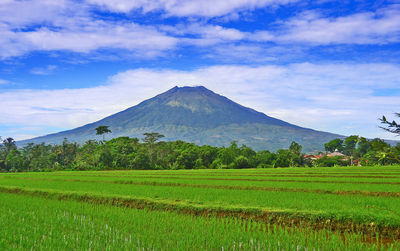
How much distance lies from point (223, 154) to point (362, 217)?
41569 mm

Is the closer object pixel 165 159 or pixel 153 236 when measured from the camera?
pixel 153 236

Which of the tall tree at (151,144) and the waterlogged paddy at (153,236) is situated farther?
the tall tree at (151,144)

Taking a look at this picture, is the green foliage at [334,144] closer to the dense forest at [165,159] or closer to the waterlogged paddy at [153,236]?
the waterlogged paddy at [153,236]

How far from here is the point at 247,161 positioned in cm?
4766

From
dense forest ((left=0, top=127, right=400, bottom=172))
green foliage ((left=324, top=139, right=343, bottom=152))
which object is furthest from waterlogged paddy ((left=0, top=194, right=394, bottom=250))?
dense forest ((left=0, top=127, right=400, bottom=172))

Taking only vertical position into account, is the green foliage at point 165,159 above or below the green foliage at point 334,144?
below

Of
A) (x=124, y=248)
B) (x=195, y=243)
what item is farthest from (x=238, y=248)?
(x=124, y=248)

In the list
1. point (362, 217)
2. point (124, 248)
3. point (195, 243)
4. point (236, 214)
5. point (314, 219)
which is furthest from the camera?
point (236, 214)

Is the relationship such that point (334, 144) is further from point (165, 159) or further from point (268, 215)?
point (165, 159)

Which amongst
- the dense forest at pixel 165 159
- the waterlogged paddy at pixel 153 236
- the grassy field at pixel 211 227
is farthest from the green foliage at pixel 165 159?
the waterlogged paddy at pixel 153 236

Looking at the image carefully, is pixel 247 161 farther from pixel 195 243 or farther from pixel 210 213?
pixel 195 243

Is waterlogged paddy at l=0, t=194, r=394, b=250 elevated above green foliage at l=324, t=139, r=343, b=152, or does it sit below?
below

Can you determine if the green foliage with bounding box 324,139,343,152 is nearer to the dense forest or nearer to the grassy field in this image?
the grassy field

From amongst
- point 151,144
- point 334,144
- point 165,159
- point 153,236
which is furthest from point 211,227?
point 151,144
